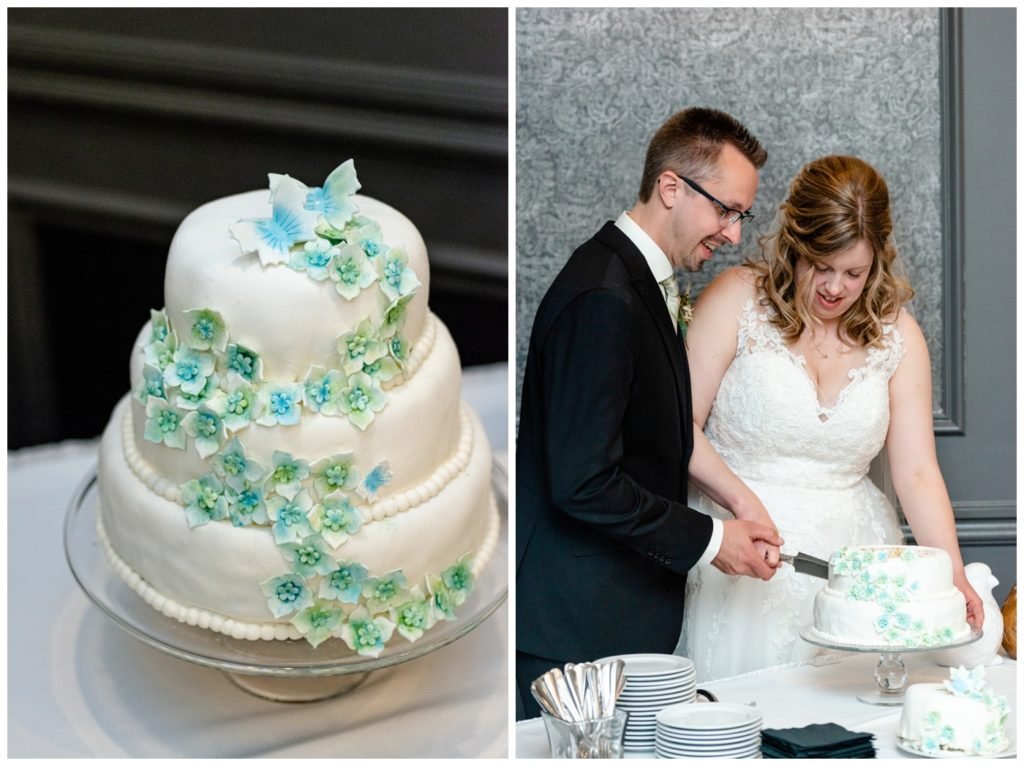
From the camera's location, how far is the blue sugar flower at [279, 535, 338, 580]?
2.06 meters

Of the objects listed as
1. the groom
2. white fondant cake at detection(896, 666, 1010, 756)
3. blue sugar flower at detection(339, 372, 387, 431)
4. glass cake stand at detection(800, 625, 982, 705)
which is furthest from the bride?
blue sugar flower at detection(339, 372, 387, 431)

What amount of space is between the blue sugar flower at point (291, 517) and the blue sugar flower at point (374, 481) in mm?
96

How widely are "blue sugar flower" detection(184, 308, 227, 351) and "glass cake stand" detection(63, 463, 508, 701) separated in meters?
0.57

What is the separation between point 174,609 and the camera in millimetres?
2166

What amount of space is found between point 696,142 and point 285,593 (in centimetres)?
130

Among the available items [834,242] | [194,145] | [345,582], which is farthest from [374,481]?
[194,145]

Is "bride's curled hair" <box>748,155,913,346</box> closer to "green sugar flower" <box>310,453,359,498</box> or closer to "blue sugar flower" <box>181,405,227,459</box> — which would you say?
"green sugar flower" <box>310,453,359,498</box>

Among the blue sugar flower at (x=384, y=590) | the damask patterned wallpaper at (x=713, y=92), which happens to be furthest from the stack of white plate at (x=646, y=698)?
the damask patterned wallpaper at (x=713, y=92)

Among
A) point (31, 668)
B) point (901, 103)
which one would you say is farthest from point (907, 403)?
point (31, 668)

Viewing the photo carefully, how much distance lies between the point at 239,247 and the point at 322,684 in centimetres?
105

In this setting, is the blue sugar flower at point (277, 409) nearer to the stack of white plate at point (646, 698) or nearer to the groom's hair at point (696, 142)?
the stack of white plate at point (646, 698)

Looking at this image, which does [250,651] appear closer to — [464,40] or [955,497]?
[464,40]

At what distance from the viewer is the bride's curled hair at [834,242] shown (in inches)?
107

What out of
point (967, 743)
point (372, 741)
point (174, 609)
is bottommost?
point (372, 741)
